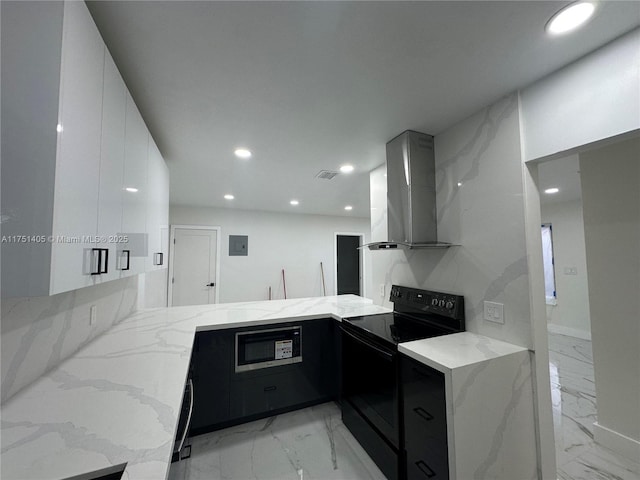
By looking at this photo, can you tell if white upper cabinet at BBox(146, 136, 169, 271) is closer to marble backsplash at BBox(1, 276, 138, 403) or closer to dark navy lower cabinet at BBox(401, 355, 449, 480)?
marble backsplash at BBox(1, 276, 138, 403)

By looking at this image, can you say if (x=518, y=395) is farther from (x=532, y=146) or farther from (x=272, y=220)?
(x=272, y=220)

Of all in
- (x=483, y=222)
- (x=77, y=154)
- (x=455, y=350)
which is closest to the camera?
(x=77, y=154)

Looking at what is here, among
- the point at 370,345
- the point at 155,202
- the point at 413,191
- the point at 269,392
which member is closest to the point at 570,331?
the point at 413,191

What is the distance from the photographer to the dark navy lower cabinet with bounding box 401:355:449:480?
48.6 inches

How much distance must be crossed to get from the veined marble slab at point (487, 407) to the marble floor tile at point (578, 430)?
2.23 ft

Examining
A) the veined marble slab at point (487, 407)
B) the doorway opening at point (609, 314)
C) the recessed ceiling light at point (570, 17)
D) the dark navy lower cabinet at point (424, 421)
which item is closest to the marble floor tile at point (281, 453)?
the dark navy lower cabinet at point (424, 421)

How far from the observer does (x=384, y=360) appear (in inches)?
64.1

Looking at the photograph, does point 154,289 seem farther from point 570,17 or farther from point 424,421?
point 570,17

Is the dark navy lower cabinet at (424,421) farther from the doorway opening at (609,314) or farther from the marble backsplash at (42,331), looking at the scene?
the marble backsplash at (42,331)

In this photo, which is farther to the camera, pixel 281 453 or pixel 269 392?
pixel 269 392

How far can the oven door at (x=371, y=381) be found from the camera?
1.55 m

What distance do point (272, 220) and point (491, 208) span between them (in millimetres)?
4354

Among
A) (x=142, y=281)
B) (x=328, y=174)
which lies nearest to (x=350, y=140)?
(x=328, y=174)

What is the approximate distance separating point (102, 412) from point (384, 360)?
1.38 meters
